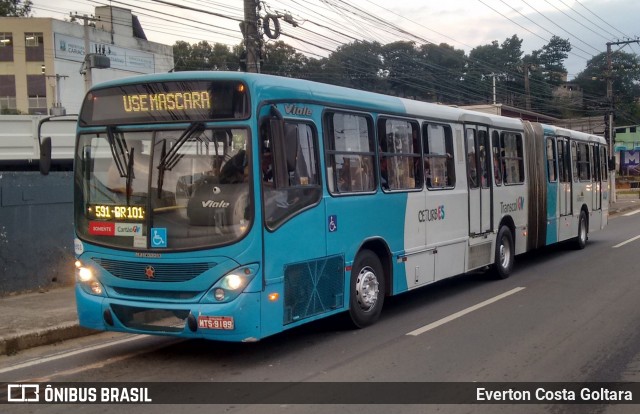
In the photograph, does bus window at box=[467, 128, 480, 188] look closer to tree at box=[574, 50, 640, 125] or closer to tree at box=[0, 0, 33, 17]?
tree at box=[0, 0, 33, 17]

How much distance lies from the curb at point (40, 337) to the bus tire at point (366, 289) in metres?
3.51

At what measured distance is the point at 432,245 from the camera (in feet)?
34.4

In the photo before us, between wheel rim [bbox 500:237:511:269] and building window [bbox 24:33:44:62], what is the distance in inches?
1863

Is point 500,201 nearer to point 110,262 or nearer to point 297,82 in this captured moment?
point 297,82

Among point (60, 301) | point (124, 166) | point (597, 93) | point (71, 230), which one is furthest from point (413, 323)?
point (597, 93)

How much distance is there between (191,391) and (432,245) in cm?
510

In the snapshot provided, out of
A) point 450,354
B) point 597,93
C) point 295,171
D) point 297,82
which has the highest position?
point 597,93

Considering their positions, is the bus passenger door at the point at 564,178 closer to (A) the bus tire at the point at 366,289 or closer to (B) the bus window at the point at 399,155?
(B) the bus window at the point at 399,155

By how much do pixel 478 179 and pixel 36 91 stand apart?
49661mm

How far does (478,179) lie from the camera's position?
12.2 meters

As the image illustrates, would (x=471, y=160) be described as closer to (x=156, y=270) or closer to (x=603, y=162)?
(x=156, y=270)

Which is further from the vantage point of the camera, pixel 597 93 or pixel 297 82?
pixel 597 93

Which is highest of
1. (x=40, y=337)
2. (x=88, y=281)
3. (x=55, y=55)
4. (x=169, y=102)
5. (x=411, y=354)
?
(x=55, y=55)

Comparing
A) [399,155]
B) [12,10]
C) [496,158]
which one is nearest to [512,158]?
[496,158]
